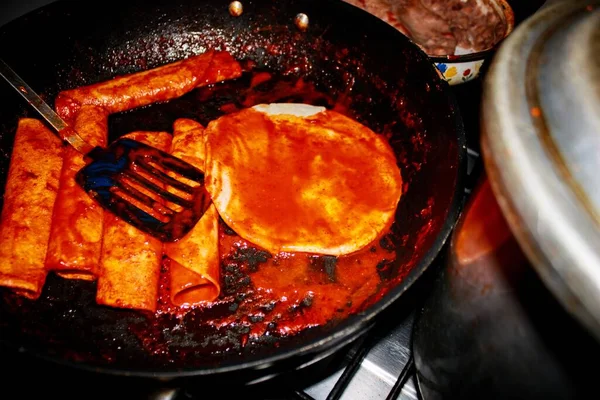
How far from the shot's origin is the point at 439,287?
132cm

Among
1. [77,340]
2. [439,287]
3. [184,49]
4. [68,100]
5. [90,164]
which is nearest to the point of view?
[439,287]

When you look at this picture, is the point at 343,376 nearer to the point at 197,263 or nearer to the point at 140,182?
the point at 197,263

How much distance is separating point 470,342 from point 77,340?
1333 millimetres

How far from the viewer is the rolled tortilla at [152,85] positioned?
2154 millimetres


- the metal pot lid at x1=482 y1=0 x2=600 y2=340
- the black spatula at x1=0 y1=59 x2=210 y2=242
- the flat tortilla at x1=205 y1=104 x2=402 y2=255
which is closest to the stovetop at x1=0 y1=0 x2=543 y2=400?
the flat tortilla at x1=205 y1=104 x2=402 y2=255

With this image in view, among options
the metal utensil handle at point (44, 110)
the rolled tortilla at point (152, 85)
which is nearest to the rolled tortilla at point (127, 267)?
the metal utensil handle at point (44, 110)

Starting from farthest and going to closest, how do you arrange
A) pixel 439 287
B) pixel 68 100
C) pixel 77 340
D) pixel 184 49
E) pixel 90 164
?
pixel 184 49
pixel 68 100
pixel 90 164
pixel 77 340
pixel 439 287

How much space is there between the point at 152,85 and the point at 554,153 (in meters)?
1.94

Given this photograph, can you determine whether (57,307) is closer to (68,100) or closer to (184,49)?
(68,100)

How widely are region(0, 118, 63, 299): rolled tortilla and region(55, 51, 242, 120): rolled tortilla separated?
0.23 meters

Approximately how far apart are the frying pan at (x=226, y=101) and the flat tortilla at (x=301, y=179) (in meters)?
0.13

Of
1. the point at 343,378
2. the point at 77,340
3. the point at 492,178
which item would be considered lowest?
the point at 343,378

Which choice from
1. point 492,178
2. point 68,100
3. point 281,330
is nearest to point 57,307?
point 281,330

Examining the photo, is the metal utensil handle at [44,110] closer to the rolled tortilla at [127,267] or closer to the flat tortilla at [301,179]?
the rolled tortilla at [127,267]
